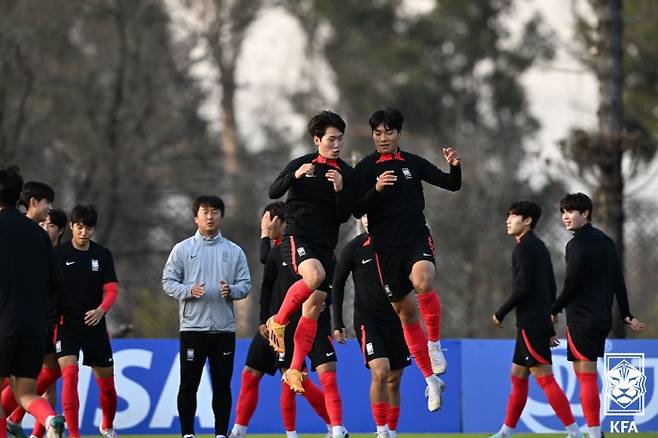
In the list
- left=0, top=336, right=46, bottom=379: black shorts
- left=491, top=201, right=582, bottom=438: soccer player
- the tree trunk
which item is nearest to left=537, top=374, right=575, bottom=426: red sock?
left=491, top=201, right=582, bottom=438: soccer player

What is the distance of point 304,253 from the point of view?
10750mm

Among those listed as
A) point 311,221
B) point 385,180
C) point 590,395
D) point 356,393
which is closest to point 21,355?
point 311,221

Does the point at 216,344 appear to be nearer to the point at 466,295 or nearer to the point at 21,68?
the point at 466,295

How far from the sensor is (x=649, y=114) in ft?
104

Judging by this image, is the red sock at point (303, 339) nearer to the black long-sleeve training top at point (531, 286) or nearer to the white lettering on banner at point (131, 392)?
the black long-sleeve training top at point (531, 286)

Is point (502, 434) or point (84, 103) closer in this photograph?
point (502, 434)

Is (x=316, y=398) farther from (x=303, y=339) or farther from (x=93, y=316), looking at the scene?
(x=93, y=316)

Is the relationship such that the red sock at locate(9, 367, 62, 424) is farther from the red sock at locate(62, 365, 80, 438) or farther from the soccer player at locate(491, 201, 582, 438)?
the soccer player at locate(491, 201, 582, 438)

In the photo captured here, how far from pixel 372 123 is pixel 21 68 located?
44.3 feet

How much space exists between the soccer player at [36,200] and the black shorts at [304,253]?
209 centimetres

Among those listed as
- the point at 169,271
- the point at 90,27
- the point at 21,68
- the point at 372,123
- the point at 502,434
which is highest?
the point at 90,27

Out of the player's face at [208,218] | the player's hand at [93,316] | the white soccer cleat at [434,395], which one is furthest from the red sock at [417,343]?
the player's hand at [93,316]

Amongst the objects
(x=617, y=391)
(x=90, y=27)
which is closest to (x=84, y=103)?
(x=90, y=27)

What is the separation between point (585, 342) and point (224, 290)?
3.19 meters
